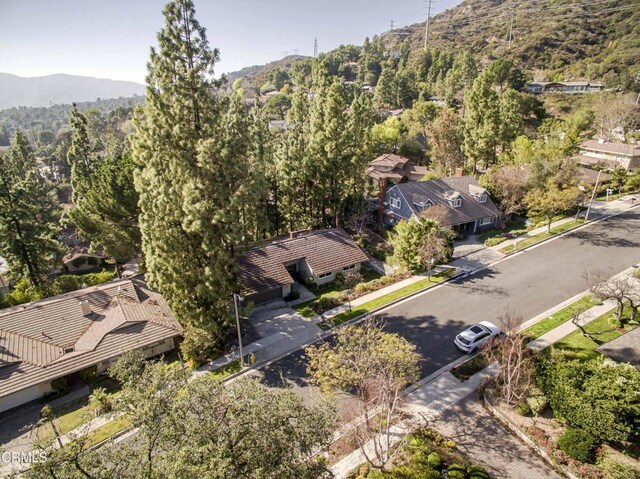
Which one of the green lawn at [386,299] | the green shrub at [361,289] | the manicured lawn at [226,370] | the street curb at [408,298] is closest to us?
the street curb at [408,298]

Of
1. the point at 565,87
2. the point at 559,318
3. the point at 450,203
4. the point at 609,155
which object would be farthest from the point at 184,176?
the point at 565,87

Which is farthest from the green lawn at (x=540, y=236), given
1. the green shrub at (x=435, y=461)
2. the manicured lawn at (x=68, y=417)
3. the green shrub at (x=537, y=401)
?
the manicured lawn at (x=68, y=417)

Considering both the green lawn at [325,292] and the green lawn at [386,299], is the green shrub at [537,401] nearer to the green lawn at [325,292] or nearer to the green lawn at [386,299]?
the green lawn at [386,299]

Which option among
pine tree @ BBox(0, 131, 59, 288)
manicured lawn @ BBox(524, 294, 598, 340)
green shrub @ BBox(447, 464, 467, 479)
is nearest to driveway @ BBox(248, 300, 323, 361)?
green shrub @ BBox(447, 464, 467, 479)

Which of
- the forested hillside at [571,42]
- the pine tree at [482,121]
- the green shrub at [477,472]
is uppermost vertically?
the forested hillside at [571,42]

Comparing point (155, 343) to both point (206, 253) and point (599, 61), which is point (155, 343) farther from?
point (599, 61)

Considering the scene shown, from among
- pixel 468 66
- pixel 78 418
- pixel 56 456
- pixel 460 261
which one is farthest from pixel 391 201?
pixel 468 66
